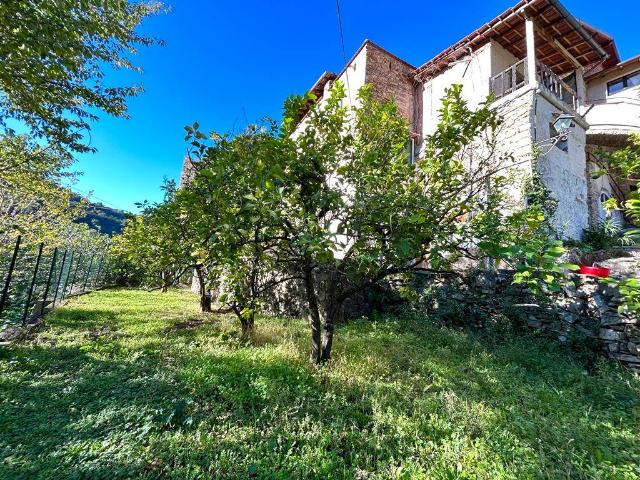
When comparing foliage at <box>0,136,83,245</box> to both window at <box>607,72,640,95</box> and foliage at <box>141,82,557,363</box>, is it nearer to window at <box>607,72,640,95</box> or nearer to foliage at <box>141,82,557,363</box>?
foliage at <box>141,82,557,363</box>

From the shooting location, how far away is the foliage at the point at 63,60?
9.41 ft

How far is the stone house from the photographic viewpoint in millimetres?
8711

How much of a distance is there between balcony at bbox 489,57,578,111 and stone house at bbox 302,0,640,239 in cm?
4

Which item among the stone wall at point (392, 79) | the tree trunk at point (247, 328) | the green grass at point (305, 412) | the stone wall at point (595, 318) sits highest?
the stone wall at point (392, 79)

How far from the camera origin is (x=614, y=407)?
3.65m

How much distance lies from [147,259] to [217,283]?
3479 mm

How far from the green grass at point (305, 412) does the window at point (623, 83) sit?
13.5 meters

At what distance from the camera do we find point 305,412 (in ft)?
10.5

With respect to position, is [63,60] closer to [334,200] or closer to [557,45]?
[334,200]

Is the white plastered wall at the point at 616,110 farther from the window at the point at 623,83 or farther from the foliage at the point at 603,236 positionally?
the foliage at the point at 603,236

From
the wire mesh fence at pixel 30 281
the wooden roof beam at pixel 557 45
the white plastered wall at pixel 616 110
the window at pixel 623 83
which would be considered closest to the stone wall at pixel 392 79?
the wooden roof beam at pixel 557 45

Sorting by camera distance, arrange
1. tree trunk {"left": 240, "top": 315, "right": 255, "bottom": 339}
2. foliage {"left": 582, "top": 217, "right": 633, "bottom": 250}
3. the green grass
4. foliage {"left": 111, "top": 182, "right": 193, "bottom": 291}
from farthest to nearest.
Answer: foliage {"left": 582, "top": 217, "right": 633, "bottom": 250}
tree trunk {"left": 240, "top": 315, "right": 255, "bottom": 339}
foliage {"left": 111, "top": 182, "right": 193, "bottom": 291}
the green grass

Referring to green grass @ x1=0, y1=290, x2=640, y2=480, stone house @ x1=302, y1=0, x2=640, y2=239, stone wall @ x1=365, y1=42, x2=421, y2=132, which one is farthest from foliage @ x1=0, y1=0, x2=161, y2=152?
stone wall @ x1=365, y1=42, x2=421, y2=132

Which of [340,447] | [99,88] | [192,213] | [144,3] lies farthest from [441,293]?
[144,3]
